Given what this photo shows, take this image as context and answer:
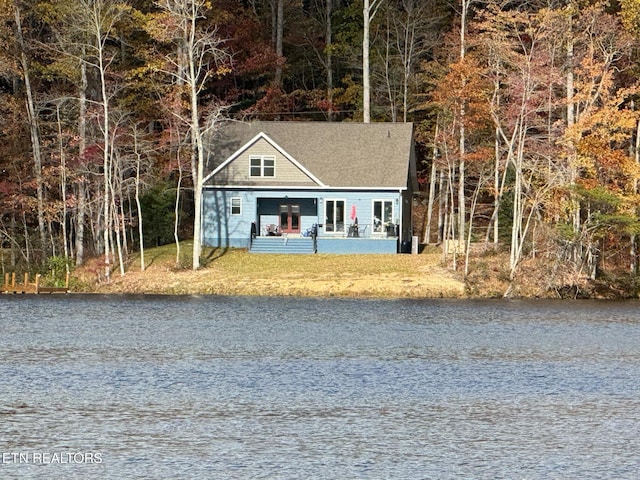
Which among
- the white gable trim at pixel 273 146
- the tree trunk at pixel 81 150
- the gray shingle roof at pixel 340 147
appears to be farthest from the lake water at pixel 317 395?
the gray shingle roof at pixel 340 147

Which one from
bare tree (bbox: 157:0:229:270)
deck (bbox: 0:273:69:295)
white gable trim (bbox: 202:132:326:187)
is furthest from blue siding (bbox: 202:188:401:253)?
deck (bbox: 0:273:69:295)

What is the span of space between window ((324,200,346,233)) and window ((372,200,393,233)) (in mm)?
1771

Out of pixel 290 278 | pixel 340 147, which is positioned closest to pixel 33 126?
pixel 290 278

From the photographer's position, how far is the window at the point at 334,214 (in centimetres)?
6184

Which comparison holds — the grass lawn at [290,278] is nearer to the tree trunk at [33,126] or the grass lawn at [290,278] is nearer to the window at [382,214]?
the tree trunk at [33,126]

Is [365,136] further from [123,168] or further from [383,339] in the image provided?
[383,339]

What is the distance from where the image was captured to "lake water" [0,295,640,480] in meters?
19.2

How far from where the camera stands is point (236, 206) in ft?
205

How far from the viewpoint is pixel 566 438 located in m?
21.2

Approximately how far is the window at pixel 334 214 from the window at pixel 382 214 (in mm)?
1771

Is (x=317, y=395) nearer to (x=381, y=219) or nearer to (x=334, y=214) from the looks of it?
(x=381, y=219)

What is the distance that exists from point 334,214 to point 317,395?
37.1m

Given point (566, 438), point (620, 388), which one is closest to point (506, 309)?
point (620, 388)

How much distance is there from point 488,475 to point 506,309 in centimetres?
2735
